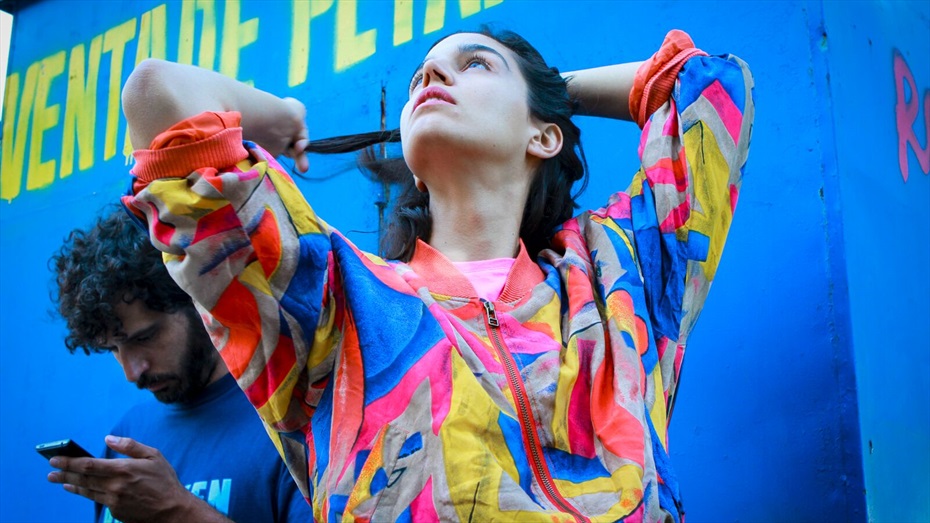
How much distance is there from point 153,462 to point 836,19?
5.48ft

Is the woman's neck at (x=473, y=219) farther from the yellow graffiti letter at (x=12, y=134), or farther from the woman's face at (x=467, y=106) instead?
the yellow graffiti letter at (x=12, y=134)

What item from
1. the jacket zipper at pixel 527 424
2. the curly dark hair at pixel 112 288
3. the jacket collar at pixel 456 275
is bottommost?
the jacket zipper at pixel 527 424

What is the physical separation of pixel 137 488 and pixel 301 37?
160cm

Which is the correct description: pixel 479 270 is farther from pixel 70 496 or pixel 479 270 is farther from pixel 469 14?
pixel 70 496

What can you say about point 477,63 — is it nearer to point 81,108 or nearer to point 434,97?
point 434,97

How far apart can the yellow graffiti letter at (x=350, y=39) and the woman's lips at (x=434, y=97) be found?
1137 millimetres

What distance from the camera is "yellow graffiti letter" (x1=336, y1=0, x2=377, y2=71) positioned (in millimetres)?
2982

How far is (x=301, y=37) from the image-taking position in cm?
312

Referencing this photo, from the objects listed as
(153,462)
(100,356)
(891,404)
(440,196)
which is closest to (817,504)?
(891,404)

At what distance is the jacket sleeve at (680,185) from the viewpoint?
1.82 metres

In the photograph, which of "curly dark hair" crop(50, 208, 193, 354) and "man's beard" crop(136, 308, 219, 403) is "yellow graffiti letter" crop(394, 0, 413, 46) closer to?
"curly dark hair" crop(50, 208, 193, 354)

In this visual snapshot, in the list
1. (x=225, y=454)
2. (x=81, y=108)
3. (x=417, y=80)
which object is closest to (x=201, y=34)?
(x=81, y=108)

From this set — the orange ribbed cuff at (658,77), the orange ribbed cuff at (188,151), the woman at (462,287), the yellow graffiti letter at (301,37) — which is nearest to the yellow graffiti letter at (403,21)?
the yellow graffiti letter at (301,37)

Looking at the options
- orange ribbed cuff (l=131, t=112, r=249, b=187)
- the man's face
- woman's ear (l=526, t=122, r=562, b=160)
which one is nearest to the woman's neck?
woman's ear (l=526, t=122, r=562, b=160)
